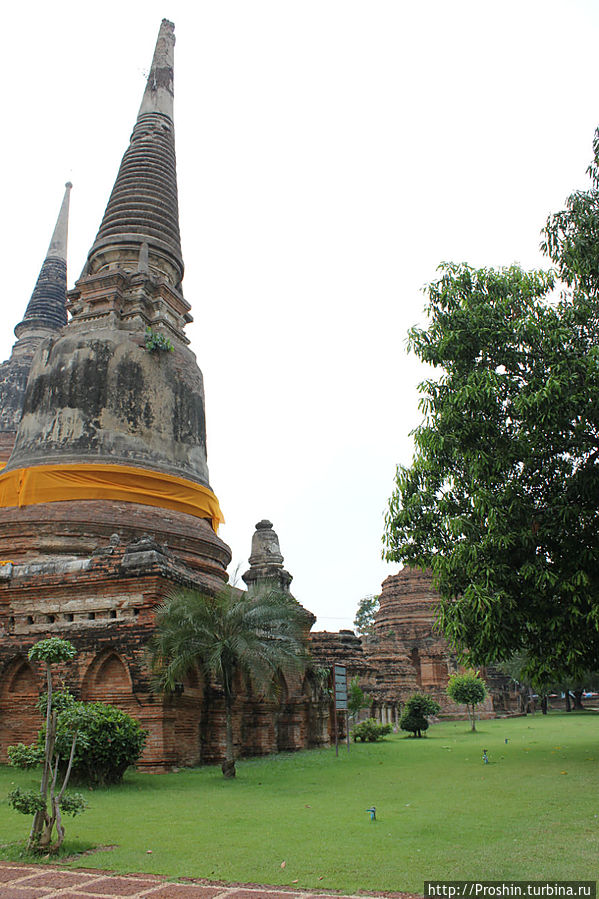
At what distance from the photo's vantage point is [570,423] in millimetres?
12438

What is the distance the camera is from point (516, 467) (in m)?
13.2

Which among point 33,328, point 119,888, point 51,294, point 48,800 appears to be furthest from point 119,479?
point 51,294

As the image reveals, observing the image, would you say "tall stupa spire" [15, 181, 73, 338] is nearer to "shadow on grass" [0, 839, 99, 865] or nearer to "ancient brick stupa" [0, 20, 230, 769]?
"ancient brick stupa" [0, 20, 230, 769]

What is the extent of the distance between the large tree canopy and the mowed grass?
2.66 metres

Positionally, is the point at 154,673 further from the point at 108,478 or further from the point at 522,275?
the point at 522,275

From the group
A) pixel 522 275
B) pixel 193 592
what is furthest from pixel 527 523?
pixel 193 592

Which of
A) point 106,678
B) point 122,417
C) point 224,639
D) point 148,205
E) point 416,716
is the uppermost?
point 148,205

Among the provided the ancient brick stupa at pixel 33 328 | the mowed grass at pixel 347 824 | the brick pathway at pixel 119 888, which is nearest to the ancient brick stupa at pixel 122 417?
the mowed grass at pixel 347 824

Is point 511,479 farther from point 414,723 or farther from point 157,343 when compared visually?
point 414,723

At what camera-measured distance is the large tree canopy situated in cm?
1218

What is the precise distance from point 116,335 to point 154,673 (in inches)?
402

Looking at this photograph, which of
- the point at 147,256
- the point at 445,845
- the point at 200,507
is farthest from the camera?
the point at 147,256

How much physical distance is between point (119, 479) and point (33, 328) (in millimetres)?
19132

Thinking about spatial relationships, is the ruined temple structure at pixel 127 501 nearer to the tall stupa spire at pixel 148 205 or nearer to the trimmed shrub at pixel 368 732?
the tall stupa spire at pixel 148 205
